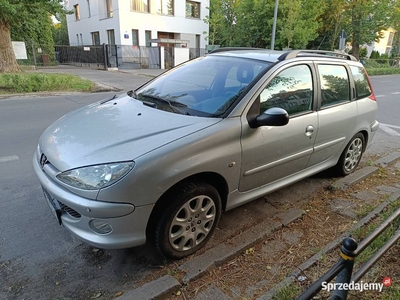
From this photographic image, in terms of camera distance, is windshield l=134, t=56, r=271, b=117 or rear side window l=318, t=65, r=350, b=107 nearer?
windshield l=134, t=56, r=271, b=117

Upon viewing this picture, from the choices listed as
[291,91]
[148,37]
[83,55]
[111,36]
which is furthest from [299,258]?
[111,36]

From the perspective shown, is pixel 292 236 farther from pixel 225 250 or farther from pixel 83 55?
pixel 83 55

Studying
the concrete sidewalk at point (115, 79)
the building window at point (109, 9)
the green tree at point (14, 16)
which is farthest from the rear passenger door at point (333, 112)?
the building window at point (109, 9)

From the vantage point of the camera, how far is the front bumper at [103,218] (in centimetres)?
202

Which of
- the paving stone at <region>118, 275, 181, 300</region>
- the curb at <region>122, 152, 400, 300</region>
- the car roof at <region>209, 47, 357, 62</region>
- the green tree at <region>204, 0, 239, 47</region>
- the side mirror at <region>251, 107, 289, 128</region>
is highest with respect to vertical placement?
the green tree at <region>204, 0, 239, 47</region>

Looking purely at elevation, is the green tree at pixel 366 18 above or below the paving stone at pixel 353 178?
above

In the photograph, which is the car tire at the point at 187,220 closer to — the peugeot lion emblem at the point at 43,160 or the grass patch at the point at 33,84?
the peugeot lion emblem at the point at 43,160

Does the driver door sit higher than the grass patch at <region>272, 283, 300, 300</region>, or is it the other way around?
the driver door

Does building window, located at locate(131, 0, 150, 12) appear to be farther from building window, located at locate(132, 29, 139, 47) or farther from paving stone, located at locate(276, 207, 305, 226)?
paving stone, located at locate(276, 207, 305, 226)

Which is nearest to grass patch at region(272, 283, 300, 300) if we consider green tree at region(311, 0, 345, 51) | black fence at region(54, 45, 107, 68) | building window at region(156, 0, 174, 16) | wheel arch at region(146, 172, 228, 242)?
wheel arch at region(146, 172, 228, 242)

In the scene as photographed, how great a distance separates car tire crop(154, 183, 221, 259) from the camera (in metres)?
2.25

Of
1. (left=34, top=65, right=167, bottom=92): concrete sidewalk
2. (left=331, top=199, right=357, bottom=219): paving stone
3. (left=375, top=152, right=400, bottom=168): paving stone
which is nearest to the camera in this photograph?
(left=331, top=199, right=357, bottom=219): paving stone

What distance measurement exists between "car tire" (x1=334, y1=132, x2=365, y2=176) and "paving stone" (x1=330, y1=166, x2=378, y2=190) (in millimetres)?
76

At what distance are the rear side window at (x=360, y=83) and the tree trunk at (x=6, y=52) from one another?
49.8 ft
